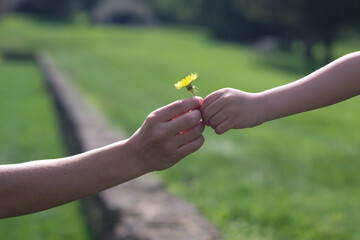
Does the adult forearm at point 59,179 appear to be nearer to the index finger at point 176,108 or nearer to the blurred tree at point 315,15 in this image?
the index finger at point 176,108

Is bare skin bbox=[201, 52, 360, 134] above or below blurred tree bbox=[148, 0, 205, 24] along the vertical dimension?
above

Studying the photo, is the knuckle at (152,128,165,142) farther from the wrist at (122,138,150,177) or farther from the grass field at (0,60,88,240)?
the grass field at (0,60,88,240)

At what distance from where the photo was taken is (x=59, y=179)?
202 cm

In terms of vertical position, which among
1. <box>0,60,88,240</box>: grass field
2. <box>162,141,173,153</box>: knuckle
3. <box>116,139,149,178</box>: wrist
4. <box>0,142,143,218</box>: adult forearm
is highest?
<box>162,141,173,153</box>: knuckle

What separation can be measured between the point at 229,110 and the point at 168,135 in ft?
0.73

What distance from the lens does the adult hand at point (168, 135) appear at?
195cm

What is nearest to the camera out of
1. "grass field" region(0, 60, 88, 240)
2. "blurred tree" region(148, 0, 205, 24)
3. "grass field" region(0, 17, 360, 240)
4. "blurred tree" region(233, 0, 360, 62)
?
"grass field" region(0, 17, 360, 240)

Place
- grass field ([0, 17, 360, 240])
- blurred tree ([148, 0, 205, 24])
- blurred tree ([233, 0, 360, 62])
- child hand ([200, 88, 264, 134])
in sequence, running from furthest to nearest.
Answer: blurred tree ([148, 0, 205, 24])
blurred tree ([233, 0, 360, 62])
grass field ([0, 17, 360, 240])
child hand ([200, 88, 264, 134])

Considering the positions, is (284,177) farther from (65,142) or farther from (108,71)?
(108,71)

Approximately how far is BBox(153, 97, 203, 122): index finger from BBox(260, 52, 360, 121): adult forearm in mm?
249

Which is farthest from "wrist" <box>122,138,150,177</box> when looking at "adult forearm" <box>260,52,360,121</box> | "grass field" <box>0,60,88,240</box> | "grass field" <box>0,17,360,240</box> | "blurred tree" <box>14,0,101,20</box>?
"blurred tree" <box>14,0,101,20</box>

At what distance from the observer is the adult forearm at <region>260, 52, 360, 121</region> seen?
200 centimetres

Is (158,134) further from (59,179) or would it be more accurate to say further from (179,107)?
(59,179)

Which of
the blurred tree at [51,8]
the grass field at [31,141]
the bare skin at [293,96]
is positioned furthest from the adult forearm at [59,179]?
the blurred tree at [51,8]
